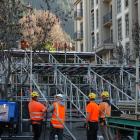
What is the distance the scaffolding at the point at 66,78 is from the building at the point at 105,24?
12038mm

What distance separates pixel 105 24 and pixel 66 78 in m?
33.4

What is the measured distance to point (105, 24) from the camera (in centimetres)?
5472

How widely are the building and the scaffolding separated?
39.5 ft

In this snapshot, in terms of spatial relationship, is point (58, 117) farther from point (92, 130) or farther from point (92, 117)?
point (92, 130)

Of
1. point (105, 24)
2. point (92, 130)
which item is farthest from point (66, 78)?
point (105, 24)

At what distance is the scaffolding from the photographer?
22.0 metres

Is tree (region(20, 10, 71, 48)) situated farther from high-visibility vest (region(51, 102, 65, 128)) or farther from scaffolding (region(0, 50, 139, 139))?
high-visibility vest (region(51, 102, 65, 128))

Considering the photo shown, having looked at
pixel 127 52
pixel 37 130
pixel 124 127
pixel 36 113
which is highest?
pixel 127 52

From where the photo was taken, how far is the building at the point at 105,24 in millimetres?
45125

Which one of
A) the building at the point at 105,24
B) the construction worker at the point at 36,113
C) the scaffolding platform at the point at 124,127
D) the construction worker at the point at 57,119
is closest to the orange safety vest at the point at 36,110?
the construction worker at the point at 36,113

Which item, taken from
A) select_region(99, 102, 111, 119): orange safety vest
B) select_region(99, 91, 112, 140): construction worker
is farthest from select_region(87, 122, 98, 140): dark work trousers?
select_region(99, 102, 111, 119): orange safety vest

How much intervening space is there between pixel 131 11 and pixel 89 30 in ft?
56.7

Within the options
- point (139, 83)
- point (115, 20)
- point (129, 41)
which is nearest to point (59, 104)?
point (139, 83)

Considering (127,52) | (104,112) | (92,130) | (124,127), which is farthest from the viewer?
(127,52)
